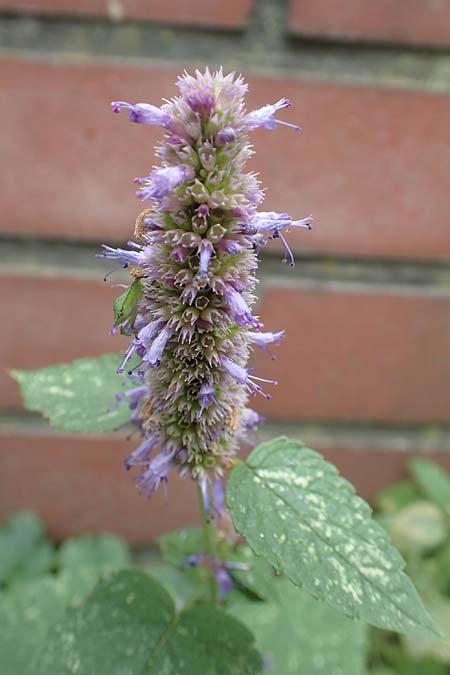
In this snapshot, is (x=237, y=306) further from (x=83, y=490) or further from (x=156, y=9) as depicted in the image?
(x=83, y=490)

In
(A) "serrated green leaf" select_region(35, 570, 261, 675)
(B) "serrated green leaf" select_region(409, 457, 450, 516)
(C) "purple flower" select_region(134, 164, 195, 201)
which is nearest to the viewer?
(C) "purple flower" select_region(134, 164, 195, 201)

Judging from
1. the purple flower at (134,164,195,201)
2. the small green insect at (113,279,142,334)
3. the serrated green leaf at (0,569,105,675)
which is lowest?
the serrated green leaf at (0,569,105,675)

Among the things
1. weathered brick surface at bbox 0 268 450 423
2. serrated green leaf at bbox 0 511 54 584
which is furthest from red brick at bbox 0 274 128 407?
serrated green leaf at bbox 0 511 54 584

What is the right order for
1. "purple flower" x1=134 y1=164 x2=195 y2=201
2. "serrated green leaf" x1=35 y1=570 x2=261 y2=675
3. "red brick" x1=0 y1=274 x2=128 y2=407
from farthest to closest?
"red brick" x1=0 y1=274 x2=128 y2=407 → "serrated green leaf" x1=35 y1=570 x2=261 y2=675 → "purple flower" x1=134 y1=164 x2=195 y2=201

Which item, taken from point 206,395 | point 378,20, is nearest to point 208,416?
point 206,395

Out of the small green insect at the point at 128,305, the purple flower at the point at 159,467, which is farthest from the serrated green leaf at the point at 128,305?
the purple flower at the point at 159,467

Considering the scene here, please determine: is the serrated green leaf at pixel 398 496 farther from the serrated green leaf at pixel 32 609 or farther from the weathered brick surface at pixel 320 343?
the serrated green leaf at pixel 32 609

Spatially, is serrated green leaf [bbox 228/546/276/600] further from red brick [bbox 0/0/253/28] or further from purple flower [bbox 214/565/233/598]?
red brick [bbox 0/0/253/28]
